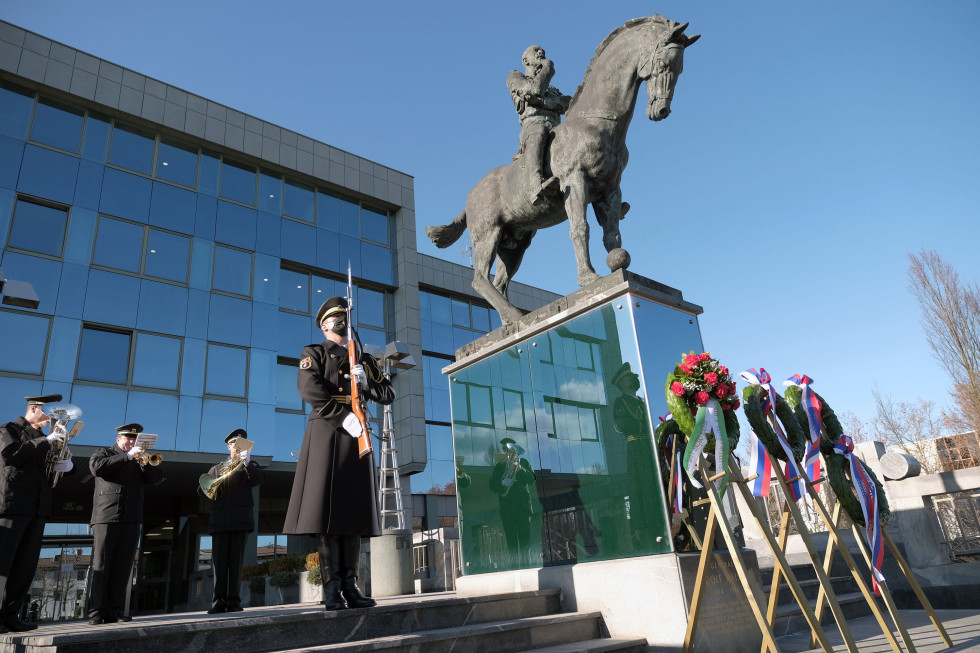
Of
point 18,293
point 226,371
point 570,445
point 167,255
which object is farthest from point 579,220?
point 167,255

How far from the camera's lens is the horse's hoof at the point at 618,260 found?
5793 millimetres

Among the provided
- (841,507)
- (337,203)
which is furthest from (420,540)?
(337,203)

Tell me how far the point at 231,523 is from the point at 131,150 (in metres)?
17.2

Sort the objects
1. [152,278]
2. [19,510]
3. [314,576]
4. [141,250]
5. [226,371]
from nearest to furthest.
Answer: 1. [19,510]
2. [314,576]
3. [152,278]
4. [141,250]
5. [226,371]

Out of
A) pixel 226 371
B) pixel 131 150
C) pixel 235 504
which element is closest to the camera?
pixel 235 504

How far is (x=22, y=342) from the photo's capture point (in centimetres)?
1667

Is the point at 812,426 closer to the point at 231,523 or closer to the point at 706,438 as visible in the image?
the point at 706,438

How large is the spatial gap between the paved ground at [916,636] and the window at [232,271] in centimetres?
1907

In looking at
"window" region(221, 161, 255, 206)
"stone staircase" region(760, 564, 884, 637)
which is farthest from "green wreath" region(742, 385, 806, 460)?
"window" region(221, 161, 255, 206)

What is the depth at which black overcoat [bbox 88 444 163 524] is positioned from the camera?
5988 millimetres

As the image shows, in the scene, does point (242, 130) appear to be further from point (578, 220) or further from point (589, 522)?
point (589, 522)

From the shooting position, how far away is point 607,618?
5035 millimetres

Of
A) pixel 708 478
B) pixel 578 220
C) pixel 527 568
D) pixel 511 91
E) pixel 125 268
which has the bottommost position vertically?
pixel 527 568

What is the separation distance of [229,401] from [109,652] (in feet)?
56.6
